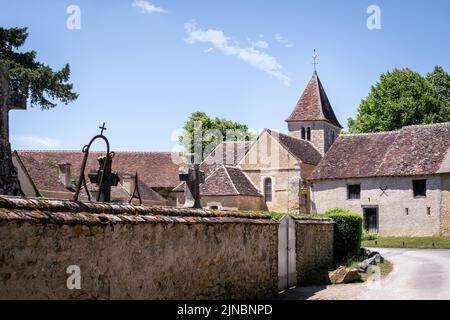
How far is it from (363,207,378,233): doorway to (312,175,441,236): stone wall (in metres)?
0.38

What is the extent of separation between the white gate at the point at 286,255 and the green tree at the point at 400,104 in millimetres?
39368

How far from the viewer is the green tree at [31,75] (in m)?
32.9

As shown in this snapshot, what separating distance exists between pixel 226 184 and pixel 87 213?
34.9 meters

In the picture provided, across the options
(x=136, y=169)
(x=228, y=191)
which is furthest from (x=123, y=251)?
(x=136, y=169)

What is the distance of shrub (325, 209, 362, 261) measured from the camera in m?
23.1

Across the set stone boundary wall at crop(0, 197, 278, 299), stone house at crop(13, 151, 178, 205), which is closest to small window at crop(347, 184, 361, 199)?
stone house at crop(13, 151, 178, 205)

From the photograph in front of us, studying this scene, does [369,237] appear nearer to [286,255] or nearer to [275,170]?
[275,170]

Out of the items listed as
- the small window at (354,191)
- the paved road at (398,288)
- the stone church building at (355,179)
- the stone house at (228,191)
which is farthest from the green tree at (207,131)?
the paved road at (398,288)

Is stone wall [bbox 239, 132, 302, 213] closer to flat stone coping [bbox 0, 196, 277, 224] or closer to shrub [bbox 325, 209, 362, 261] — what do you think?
shrub [bbox 325, 209, 362, 261]

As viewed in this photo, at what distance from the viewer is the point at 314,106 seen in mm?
53906

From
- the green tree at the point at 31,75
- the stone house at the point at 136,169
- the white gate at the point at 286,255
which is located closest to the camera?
the white gate at the point at 286,255

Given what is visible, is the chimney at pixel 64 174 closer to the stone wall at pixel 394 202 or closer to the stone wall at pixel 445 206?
the stone wall at pixel 394 202

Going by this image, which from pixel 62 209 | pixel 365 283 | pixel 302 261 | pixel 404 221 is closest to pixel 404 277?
pixel 365 283
